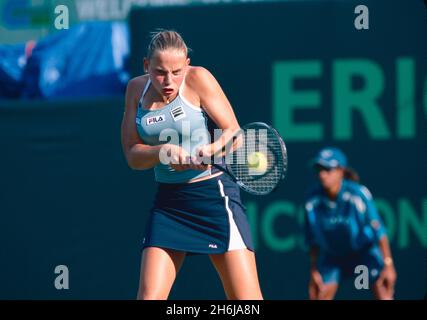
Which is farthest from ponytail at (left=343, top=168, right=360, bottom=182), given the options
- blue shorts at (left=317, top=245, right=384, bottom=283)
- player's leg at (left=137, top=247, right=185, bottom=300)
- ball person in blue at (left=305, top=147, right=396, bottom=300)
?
player's leg at (left=137, top=247, right=185, bottom=300)

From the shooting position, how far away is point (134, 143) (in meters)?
4.93

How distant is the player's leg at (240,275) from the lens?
4742mm

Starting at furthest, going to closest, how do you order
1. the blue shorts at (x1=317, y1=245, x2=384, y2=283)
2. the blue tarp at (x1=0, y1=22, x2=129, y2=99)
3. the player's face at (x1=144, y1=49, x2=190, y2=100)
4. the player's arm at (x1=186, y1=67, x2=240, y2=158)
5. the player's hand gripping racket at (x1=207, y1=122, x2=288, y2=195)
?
the blue tarp at (x1=0, y1=22, x2=129, y2=99), the blue shorts at (x1=317, y1=245, x2=384, y2=283), the player's hand gripping racket at (x1=207, y1=122, x2=288, y2=195), the player's arm at (x1=186, y1=67, x2=240, y2=158), the player's face at (x1=144, y1=49, x2=190, y2=100)

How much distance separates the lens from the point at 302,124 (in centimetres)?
743

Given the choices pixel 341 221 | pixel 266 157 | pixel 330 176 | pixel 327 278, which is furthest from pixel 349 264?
pixel 266 157

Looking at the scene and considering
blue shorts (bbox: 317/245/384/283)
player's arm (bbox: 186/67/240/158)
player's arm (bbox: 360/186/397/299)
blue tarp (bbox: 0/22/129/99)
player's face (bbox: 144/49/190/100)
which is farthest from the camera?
blue tarp (bbox: 0/22/129/99)

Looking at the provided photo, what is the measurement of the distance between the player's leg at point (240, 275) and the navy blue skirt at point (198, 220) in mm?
37

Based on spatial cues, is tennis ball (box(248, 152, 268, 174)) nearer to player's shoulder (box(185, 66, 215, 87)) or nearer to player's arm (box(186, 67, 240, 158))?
player's arm (box(186, 67, 240, 158))

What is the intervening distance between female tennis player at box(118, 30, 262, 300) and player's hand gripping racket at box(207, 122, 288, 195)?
13 cm

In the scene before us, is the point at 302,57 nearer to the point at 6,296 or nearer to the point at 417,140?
the point at 417,140

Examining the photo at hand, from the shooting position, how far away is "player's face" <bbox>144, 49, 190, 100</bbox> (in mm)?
4723

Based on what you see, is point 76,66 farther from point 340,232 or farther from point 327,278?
point 327,278

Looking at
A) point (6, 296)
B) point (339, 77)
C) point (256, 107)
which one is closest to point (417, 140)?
point (339, 77)

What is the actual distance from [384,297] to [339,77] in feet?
5.07
